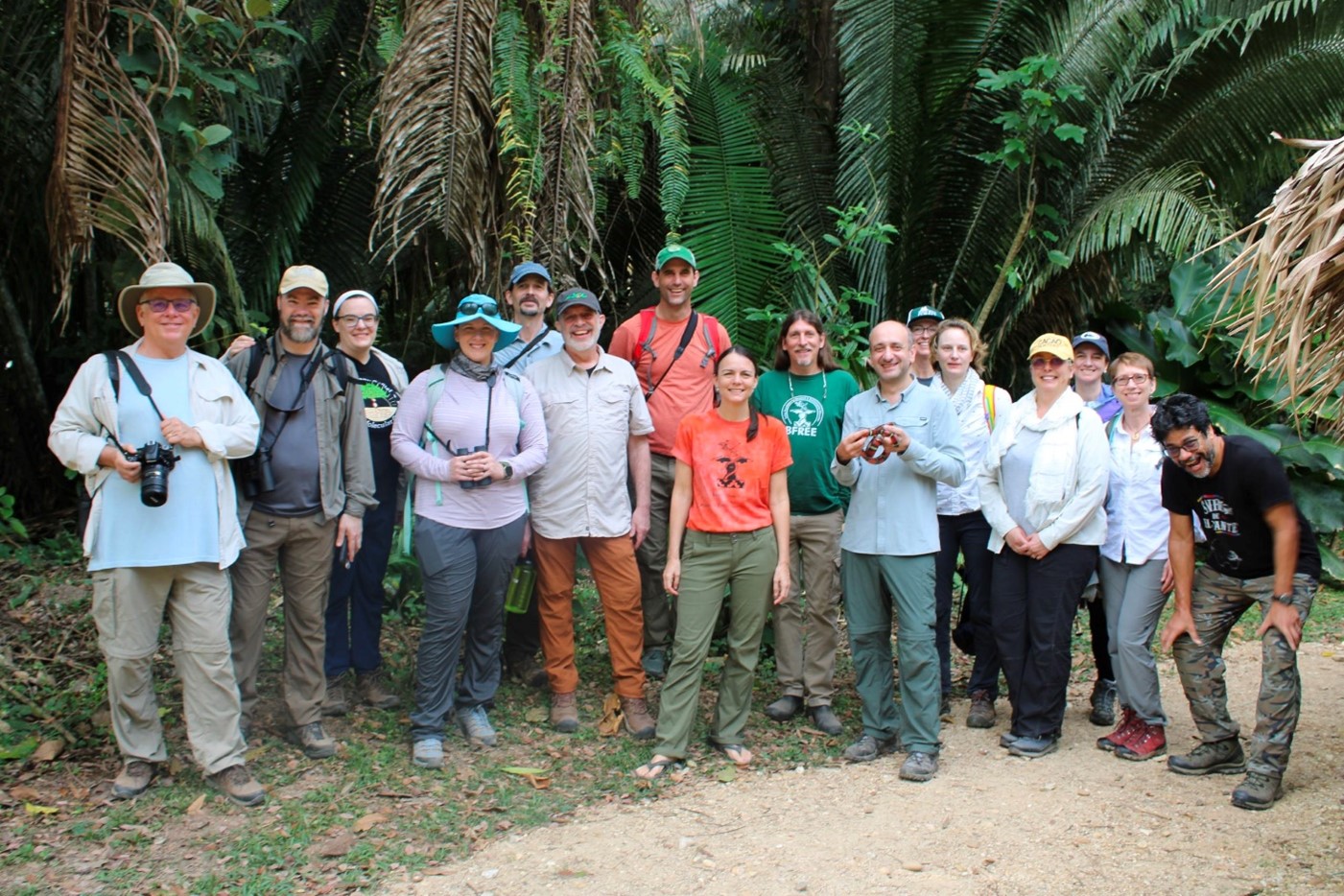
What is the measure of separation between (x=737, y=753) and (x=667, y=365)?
194 cm

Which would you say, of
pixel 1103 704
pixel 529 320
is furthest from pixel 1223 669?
pixel 529 320

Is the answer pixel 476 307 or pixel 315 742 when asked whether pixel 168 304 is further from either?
pixel 315 742

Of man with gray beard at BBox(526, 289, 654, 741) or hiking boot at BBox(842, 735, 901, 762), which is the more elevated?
man with gray beard at BBox(526, 289, 654, 741)

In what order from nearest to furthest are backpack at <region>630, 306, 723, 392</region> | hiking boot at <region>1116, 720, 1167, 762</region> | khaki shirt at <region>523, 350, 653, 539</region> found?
hiking boot at <region>1116, 720, 1167, 762</region> < khaki shirt at <region>523, 350, 653, 539</region> < backpack at <region>630, 306, 723, 392</region>

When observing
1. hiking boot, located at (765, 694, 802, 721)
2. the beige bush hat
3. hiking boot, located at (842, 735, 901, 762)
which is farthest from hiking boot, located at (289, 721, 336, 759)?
hiking boot, located at (842, 735, 901, 762)

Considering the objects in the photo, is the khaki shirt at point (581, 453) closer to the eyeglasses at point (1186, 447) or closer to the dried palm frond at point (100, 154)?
the dried palm frond at point (100, 154)

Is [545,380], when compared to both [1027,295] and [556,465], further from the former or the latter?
[1027,295]

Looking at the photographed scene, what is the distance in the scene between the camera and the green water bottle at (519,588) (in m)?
5.30

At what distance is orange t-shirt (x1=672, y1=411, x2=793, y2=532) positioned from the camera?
16.5ft

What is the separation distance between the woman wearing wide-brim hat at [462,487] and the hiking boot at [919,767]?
72.5 inches

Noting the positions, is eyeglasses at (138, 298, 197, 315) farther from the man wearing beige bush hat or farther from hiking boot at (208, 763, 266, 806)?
hiking boot at (208, 763, 266, 806)

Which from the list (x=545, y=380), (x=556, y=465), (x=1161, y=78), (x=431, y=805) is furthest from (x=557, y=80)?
(x=1161, y=78)

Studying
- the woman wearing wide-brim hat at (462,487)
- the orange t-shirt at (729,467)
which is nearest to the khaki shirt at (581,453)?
the woman wearing wide-brim hat at (462,487)

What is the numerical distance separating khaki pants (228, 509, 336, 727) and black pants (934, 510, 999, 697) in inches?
114
